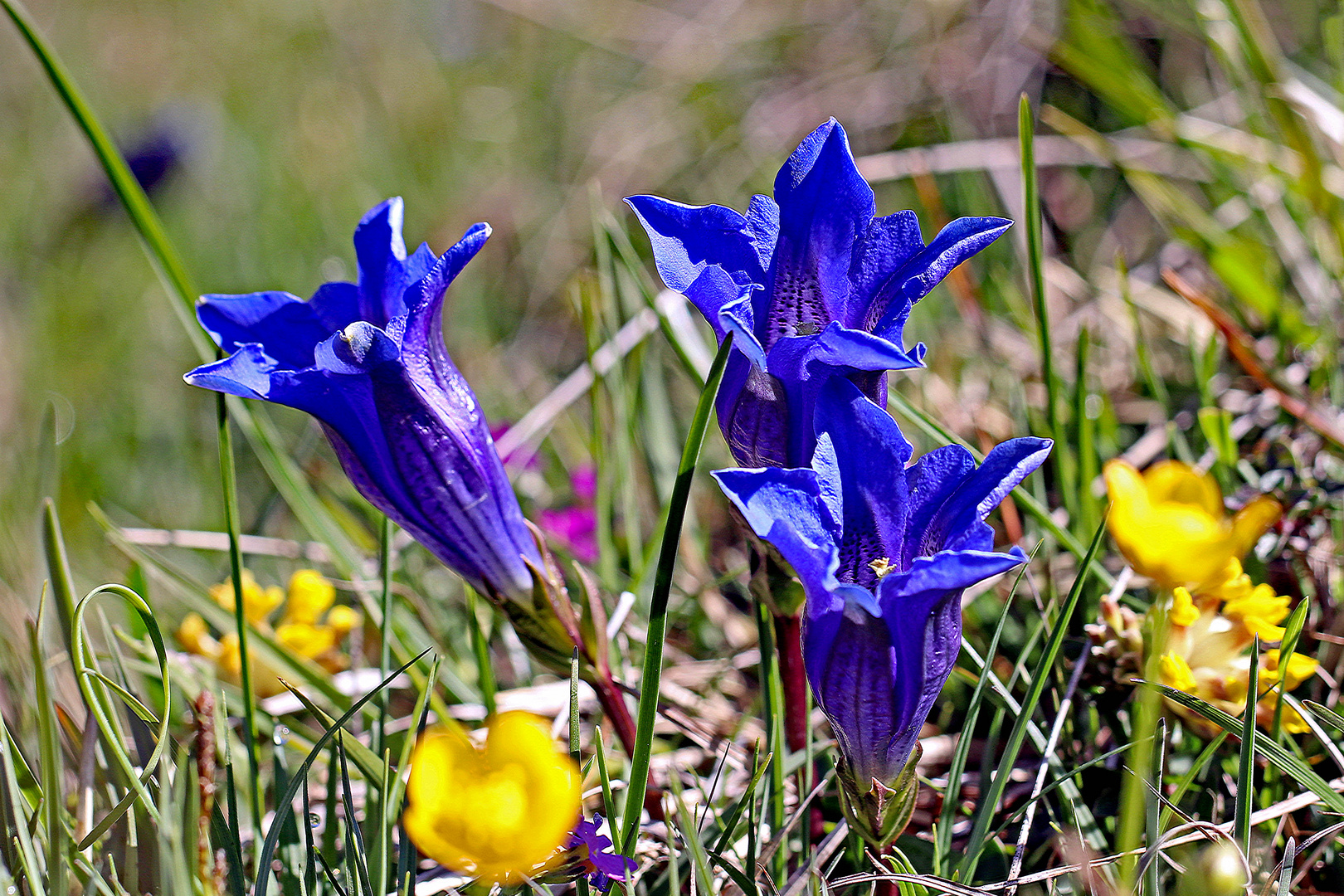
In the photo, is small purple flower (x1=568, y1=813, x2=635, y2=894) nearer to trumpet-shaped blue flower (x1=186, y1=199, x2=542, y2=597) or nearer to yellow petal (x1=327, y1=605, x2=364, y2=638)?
trumpet-shaped blue flower (x1=186, y1=199, x2=542, y2=597)

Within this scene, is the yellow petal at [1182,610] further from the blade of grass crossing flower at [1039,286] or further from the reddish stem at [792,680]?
the reddish stem at [792,680]

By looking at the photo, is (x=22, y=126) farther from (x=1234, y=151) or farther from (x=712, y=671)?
(x=1234, y=151)

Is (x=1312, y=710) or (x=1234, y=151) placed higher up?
(x=1234, y=151)

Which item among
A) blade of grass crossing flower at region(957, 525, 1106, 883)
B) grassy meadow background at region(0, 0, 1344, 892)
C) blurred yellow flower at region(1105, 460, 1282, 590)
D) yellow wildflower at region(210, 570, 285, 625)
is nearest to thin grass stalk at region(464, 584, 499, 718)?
grassy meadow background at region(0, 0, 1344, 892)

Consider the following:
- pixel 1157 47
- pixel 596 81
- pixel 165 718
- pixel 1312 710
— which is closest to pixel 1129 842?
pixel 1312 710

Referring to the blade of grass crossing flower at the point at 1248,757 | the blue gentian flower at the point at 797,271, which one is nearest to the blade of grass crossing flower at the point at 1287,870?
the blade of grass crossing flower at the point at 1248,757

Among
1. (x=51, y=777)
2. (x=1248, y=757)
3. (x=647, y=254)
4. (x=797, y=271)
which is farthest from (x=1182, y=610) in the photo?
(x=647, y=254)

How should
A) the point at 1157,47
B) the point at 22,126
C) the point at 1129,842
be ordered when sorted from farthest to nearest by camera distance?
1. the point at 22,126
2. the point at 1157,47
3. the point at 1129,842
